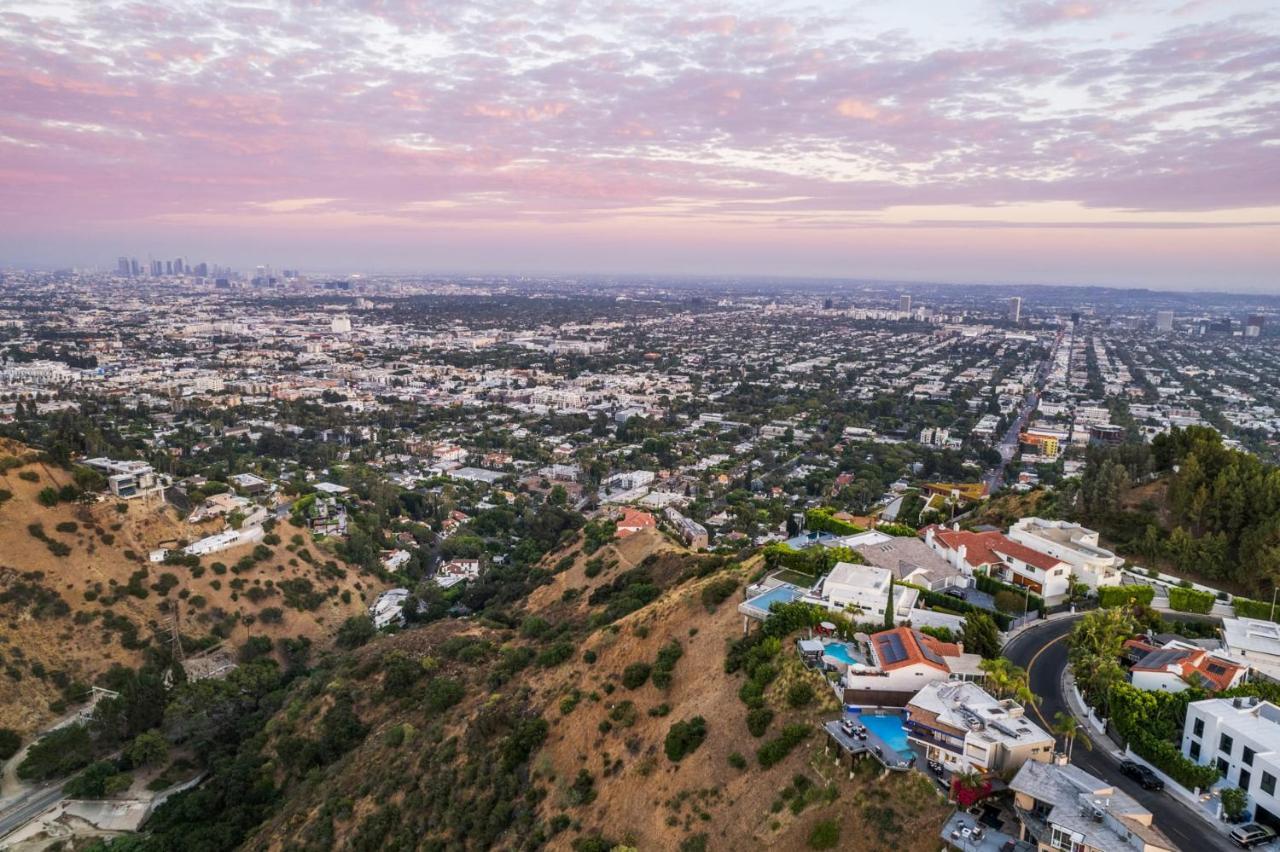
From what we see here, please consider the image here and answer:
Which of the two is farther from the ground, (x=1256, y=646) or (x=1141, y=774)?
(x=1256, y=646)

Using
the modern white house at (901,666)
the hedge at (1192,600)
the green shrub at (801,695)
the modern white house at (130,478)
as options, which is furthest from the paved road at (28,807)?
the hedge at (1192,600)

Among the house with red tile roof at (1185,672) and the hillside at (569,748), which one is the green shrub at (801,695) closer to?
the hillside at (569,748)

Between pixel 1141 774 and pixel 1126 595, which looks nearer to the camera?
pixel 1141 774

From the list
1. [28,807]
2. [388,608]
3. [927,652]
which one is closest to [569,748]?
[927,652]

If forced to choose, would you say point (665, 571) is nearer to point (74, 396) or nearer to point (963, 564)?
point (963, 564)

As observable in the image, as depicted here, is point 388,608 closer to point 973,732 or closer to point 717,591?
point 717,591

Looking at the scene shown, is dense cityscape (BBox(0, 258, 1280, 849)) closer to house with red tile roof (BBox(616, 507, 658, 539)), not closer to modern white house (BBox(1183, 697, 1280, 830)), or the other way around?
modern white house (BBox(1183, 697, 1280, 830))
